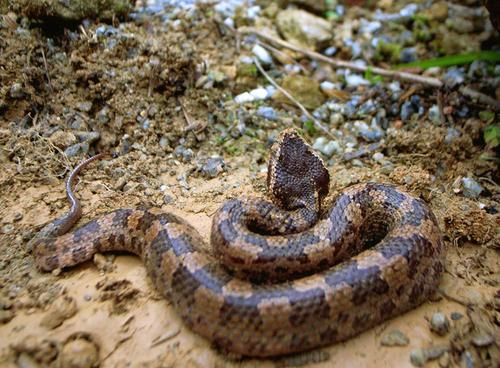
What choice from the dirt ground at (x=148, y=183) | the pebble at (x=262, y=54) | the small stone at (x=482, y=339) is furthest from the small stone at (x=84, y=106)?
the small stone at (x=482, y=339)

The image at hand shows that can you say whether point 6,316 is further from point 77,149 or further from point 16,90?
point 16,90

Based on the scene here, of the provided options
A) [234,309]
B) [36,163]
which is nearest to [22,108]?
[36,163]

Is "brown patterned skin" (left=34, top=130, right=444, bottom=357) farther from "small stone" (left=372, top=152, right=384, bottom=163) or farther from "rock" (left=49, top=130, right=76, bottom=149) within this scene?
"rock" (left=49, top=130, right=76, bottom=149)

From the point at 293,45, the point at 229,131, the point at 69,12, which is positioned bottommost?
the point at 229,131

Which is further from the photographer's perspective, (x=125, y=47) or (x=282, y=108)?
(x=282, y=108)

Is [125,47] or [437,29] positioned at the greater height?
[125,47]

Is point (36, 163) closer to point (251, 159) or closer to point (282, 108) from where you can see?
point (251, 159)

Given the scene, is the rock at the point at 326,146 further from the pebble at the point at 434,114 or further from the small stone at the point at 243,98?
the pebble at the point at 434,114
